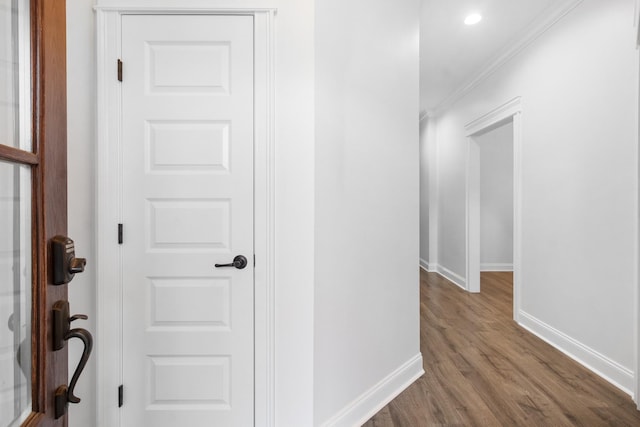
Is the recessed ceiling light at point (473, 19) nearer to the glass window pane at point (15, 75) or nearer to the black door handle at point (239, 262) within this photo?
the black door handle at point (239, 262)

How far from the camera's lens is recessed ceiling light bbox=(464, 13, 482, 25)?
304cm

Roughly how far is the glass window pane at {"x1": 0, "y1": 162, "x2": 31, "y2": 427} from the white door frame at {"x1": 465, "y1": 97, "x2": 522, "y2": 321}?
3.79m

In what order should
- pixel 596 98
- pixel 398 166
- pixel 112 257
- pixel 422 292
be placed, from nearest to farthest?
pixel 112 257 < pixel 398 166 < pixel 596 98 < pixel 422 292

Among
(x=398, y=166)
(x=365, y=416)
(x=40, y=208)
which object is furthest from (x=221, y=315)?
(x=398, y=166)

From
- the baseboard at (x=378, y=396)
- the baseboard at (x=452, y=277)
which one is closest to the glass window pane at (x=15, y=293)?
the baseboard at (x=378, y=396)

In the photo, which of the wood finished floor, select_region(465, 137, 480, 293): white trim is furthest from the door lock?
select_region(465, 137, 480, 293): white trim

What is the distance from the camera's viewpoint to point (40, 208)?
1.98 ft

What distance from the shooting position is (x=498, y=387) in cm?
225

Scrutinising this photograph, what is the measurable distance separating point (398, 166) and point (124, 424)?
206 centimetres

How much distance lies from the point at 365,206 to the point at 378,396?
1.14 m

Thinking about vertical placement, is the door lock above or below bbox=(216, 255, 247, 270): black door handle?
above

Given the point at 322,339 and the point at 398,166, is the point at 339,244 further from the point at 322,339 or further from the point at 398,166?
the point at 398,166

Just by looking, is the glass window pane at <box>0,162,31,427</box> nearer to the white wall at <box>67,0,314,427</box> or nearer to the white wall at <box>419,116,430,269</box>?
the white wall at <box>67,0,314,427</box>

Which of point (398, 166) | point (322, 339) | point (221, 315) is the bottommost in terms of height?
point (322, 339)
